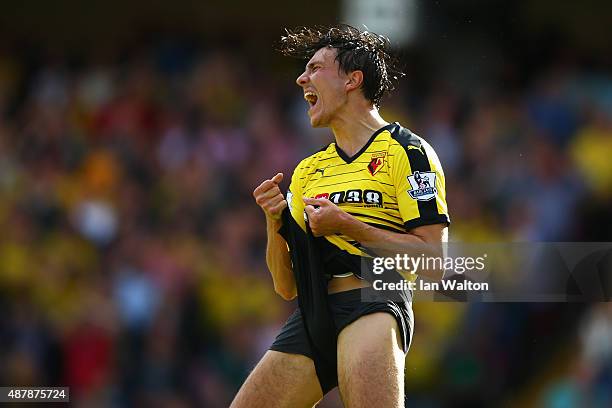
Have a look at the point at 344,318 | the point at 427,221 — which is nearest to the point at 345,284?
the point at 344,318

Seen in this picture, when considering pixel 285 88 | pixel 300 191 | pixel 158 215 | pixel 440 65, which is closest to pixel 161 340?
pixel 158 215

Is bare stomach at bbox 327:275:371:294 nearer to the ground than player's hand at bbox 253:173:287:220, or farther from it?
nearer to the ground

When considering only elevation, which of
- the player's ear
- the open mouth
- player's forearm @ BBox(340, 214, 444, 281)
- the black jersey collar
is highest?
the player's ear

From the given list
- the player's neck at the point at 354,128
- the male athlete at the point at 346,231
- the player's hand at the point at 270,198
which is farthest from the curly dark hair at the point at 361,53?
the player's hand at the point at 270,198

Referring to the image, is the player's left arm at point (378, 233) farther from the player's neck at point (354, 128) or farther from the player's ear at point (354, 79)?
the player's ear at point (354, 79)

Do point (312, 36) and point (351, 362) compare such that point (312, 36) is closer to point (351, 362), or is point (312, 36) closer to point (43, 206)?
point (351, 362)

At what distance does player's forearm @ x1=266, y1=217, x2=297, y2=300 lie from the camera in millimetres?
5301

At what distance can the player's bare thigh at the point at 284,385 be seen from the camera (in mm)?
5062

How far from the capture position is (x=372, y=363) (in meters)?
4.70

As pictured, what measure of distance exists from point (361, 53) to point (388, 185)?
2.61 ft

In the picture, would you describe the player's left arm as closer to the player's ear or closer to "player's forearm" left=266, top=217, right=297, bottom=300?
"player's forearm" left=266, top=217, right=297, bottom=300

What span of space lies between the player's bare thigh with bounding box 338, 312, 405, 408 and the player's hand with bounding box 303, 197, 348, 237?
443mm

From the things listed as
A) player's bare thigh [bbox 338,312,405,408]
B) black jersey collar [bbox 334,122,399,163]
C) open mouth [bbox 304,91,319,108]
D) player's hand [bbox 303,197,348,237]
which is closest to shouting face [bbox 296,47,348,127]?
open mouth [bbox 304,91,319,108]

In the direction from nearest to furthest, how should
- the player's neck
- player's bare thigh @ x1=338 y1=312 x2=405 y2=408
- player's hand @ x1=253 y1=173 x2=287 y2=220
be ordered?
player's bare thigh @ x1=338 y1=312 x2=405 y2=408, player's hand @ x1=253 y1=173 x2=287 y2=220, the player's neck
